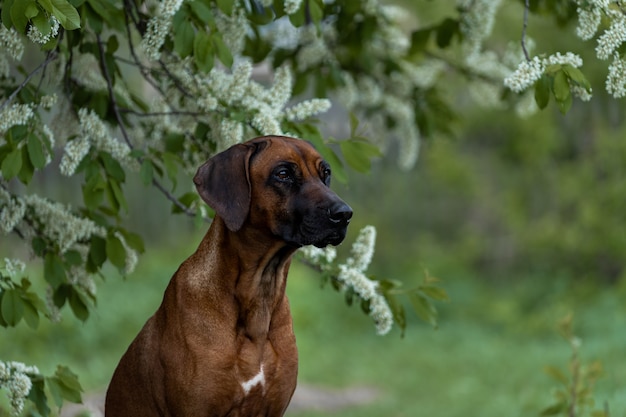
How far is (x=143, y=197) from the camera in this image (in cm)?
1244

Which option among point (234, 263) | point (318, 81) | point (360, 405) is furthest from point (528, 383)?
point (234, 263)

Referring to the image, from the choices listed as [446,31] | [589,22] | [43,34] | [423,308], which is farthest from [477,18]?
[43,34]

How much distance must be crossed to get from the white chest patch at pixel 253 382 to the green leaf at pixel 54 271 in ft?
4.14

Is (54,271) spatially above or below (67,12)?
below

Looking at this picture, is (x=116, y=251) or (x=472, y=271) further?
(x=472, y=271)

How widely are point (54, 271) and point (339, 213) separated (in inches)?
64.1

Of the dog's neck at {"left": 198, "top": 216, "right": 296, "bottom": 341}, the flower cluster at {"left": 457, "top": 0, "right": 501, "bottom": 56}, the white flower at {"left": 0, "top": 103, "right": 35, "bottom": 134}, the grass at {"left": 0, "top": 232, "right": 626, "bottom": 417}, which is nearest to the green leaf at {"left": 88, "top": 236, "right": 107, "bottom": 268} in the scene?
the white flower at {"left": 0, "top": 103, "right": 35, "bottom": 134}

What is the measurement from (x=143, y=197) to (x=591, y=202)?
16.7 ft

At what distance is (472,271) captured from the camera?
1225 centimetres

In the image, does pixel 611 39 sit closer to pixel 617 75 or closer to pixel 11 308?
pixel 617 75

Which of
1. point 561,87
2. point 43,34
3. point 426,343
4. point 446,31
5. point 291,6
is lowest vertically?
point 43,34

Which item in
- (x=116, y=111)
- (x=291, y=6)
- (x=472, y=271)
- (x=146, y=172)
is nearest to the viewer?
(x=291, y=6)

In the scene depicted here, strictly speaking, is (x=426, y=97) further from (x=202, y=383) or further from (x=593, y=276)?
(x=593, y=276)

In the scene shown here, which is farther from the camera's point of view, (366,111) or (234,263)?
(366,111)
